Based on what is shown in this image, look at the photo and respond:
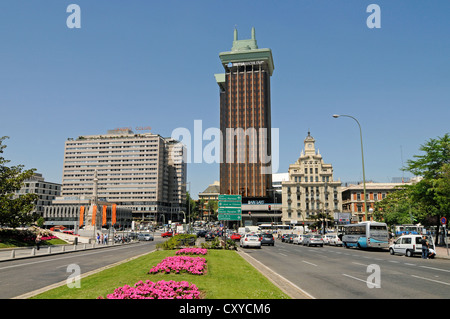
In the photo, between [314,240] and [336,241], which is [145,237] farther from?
[336,241]

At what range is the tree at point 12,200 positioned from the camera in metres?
37.4

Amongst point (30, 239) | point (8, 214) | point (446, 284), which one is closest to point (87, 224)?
point (30, 239)

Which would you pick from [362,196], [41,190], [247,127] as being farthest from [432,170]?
[41,190]

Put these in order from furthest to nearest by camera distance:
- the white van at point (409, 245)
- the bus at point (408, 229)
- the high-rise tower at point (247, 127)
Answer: the high-rise tower at point (247, 127) → the bus at point (408, 229) → the white van at point (409, 245)

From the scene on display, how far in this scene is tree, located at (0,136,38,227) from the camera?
37.4 metres

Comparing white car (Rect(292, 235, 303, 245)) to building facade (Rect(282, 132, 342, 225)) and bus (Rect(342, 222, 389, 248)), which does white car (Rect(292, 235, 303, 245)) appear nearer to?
bus (Rect(342, 222, 389, 248))

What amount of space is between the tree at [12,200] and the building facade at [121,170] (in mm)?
119890

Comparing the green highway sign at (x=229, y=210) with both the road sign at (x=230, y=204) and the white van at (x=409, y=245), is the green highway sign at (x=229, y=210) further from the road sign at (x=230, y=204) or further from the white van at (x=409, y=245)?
the white van at (x=409, y=245)

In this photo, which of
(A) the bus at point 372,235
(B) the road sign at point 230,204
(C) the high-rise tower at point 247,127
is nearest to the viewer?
(B) the road sign at point 230,204

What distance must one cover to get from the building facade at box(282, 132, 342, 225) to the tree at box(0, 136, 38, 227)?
86721 millimetres

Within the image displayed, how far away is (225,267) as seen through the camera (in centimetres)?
1602

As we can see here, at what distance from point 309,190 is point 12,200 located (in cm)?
9215

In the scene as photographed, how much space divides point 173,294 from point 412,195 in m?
41.8

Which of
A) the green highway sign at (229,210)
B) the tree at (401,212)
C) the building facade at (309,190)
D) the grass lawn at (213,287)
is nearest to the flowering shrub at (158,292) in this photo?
the grass lawn at (213,287)
